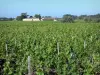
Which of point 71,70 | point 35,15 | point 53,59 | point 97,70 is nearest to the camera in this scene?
point 71,70

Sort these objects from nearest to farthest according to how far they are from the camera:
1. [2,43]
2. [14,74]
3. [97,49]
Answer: [14,74] → [97,49] → [2,43]

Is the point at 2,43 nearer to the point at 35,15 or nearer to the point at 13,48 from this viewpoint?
the point at 13,48

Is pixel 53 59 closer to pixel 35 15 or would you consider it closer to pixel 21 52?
pixel 21 52

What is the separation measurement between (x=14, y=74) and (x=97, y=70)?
3.08 m

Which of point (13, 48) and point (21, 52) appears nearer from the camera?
point (21, 52)

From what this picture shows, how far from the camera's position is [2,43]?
13469mm

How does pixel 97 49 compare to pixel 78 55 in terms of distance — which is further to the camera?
pixel 97 49

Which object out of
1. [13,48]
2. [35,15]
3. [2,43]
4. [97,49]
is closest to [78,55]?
[97,49]

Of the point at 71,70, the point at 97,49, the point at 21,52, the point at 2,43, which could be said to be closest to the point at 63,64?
the point at 71,70

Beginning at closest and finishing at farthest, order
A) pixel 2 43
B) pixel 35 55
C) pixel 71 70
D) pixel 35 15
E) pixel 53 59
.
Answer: pixel 71 70, pixel 53 59, pixel 35 55, pixel 2 43, pixel 35 15

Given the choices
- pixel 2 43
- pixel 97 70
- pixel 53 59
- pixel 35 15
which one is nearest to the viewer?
pixel 97 70

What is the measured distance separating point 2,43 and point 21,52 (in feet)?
8.57

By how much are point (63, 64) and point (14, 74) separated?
209 cm

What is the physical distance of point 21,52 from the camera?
1128 centimetres
